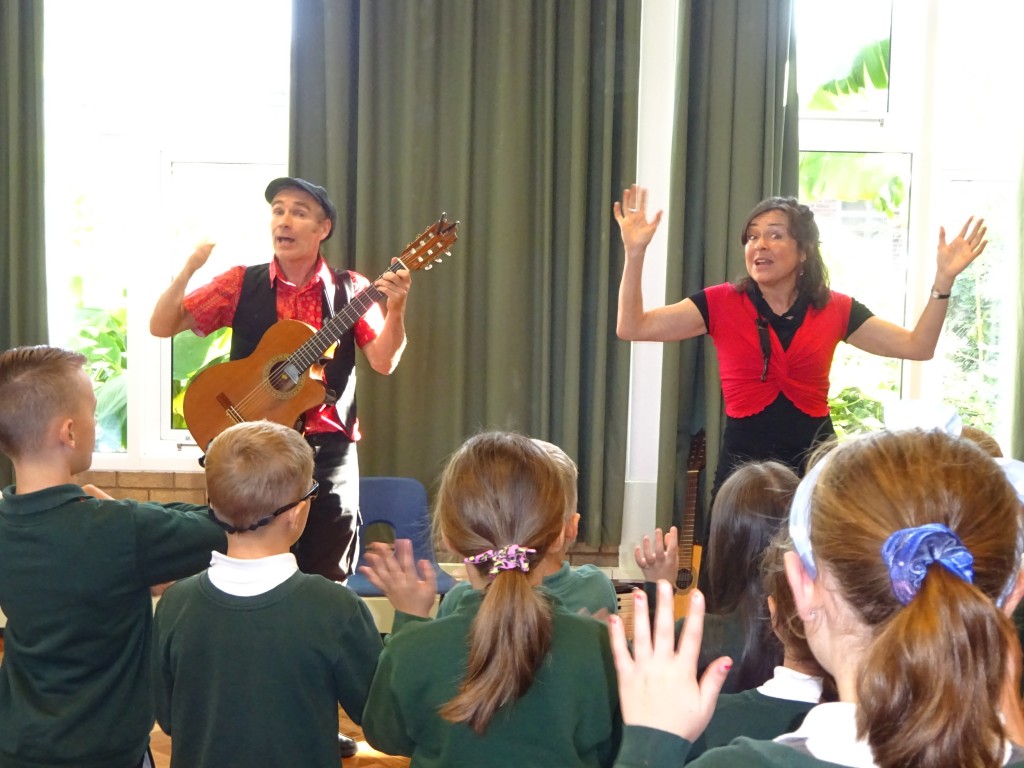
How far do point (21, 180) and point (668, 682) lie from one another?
346 cm

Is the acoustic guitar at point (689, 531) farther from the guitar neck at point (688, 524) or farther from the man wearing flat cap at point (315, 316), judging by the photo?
the man wearing flat cap at point (315, 316)

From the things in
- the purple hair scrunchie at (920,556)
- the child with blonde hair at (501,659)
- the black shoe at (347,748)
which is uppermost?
the purple hair scrunchie at (920,556)

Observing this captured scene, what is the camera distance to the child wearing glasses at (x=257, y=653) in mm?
1541

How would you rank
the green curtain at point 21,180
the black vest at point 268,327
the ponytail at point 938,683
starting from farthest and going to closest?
the green curtain at point 21,180 → the black vest at point 268,327 → the ponytail at point 938,683

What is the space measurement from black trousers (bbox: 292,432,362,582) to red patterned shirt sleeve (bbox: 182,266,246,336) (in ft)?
1.61

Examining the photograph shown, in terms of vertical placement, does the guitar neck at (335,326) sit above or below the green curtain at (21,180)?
below

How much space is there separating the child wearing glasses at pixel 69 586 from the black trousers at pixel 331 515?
3.09 feet

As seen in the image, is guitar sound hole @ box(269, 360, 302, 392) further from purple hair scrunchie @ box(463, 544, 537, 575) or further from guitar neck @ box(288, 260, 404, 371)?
purple hair scrunchie @ box(463, 544, 537, 575)

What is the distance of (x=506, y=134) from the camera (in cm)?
358

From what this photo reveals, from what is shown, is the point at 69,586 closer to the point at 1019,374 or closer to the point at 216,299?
the point at 216,299

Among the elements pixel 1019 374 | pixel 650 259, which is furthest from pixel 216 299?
pixel 1019 374

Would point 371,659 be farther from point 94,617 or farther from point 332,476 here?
point 332,476

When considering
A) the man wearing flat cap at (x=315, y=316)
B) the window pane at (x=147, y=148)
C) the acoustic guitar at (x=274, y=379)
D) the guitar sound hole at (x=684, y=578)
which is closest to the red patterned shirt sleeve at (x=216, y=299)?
the man wearing flat cap at (x=315, y=316)

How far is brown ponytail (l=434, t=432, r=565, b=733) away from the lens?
4.14 ft
